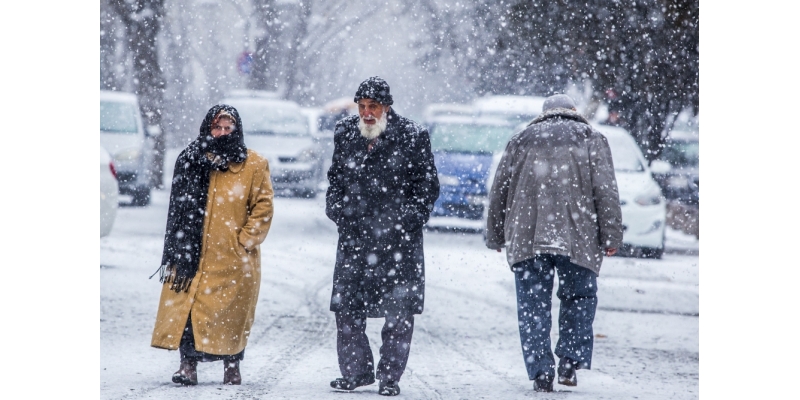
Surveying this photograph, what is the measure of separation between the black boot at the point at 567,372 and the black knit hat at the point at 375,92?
1749 millimetres

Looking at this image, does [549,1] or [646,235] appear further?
[549,1]

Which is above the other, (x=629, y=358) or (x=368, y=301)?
(x=368, y=301)

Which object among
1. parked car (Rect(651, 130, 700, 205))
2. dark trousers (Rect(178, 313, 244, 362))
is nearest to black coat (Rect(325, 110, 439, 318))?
dark trousers (Rect(178, 313, 244, 362))

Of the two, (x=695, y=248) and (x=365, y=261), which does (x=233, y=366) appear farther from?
(x=695, y=248)

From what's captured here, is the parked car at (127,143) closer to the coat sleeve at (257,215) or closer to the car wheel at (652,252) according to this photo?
the car wheel at (652,252)

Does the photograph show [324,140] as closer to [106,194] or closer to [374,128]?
[106,194]

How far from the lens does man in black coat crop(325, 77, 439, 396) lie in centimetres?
579

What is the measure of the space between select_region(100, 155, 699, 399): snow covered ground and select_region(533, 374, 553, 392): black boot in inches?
2.4

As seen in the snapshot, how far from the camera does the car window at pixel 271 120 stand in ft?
59.2

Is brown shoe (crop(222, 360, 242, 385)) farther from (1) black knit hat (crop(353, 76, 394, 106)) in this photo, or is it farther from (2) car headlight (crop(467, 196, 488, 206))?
(2) car headlight (crop(467, 196, 488, 206))

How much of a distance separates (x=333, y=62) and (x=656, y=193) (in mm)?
15799

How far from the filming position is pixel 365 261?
5824mm

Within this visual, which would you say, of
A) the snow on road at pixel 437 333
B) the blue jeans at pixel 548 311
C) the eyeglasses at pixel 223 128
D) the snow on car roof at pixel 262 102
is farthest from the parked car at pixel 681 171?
the eyeglasses at pixel 223 128

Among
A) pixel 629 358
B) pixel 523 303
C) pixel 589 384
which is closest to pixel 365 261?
pixel 523 303
